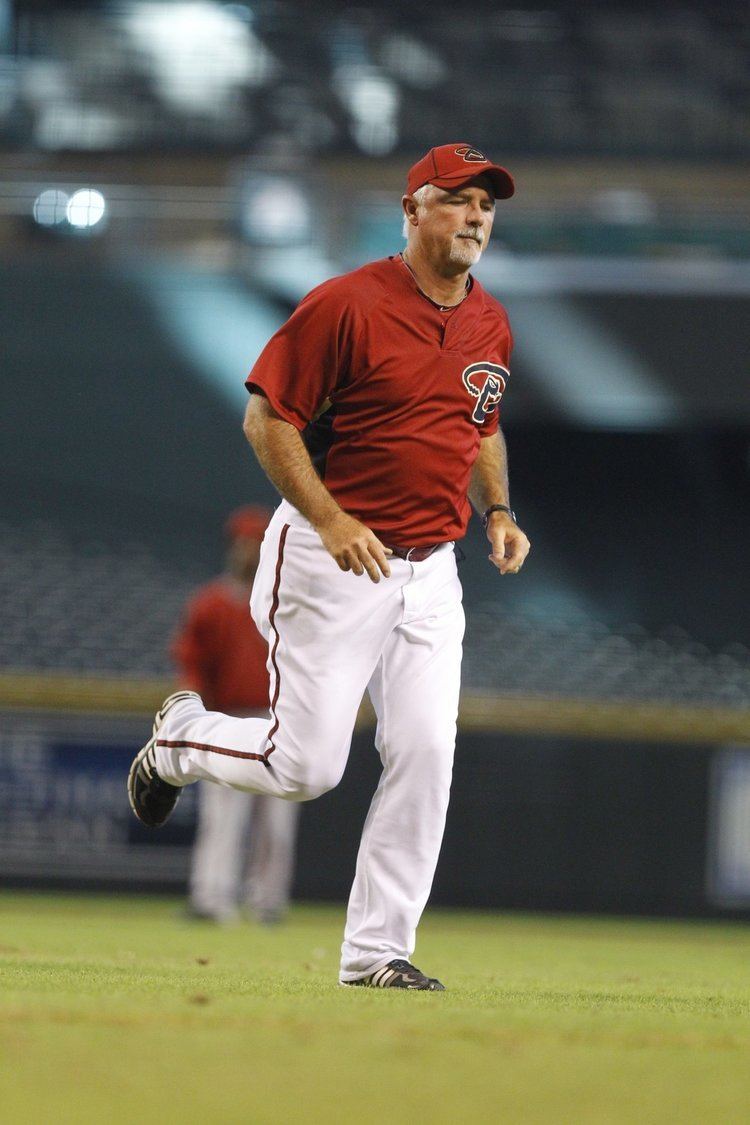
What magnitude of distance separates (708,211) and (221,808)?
22.7ft

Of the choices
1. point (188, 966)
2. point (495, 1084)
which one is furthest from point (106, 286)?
point (495, 1084)

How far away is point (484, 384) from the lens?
4070 mm

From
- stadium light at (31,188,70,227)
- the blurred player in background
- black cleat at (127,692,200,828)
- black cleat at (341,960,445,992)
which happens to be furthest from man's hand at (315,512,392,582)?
stadium light at (31,188,70,227)

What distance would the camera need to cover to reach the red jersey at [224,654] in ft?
25.7

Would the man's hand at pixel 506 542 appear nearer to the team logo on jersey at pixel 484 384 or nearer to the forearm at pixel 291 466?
the team logo on jersey at pixel 484 384

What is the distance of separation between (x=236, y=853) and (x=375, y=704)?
157 inches

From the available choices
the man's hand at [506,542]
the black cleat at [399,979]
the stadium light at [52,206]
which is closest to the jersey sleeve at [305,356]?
the man's hand at [506,542]

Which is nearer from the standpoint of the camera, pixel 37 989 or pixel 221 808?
pixel 37 989

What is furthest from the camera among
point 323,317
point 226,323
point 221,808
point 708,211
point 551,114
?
point 551,114

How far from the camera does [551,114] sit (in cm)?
1702

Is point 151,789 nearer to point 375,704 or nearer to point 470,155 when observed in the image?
point 375,704

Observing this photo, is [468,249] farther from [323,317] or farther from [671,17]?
[671,17]

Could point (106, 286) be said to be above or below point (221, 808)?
above

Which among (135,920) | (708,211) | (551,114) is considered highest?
(551,114)
